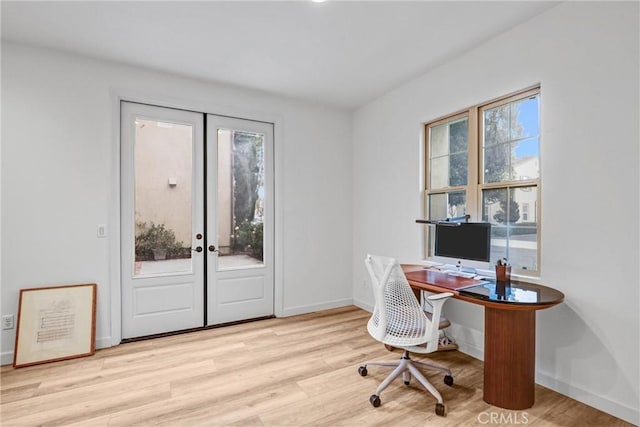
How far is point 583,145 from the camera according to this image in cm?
222

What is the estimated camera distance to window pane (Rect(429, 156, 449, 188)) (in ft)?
10.9

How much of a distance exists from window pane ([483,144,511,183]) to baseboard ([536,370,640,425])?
5.34 ft

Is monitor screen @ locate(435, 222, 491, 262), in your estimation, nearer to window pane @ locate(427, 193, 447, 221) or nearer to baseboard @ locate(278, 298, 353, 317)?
window pane @ locate(427, 193, 447, 221)

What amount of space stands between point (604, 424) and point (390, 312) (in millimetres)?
1455

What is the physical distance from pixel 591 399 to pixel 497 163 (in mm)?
1883

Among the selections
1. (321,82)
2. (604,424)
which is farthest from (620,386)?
(321,82)

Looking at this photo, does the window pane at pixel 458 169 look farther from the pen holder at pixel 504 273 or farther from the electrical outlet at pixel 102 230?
the electrical outlet at pixel 102 230

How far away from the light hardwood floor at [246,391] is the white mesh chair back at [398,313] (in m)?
0.48

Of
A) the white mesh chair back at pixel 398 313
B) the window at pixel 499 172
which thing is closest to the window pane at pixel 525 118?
the window at pixel 499 172

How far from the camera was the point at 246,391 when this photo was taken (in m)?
2.35

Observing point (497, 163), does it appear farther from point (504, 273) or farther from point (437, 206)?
point (504, 273)

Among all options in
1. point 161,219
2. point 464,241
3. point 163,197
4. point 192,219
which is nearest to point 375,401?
point 464,241

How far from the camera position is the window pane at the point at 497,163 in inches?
109

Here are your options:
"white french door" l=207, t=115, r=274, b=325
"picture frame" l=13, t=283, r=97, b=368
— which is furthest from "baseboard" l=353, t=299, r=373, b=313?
"picture frame" l=13, t=283, r=97, b=368
